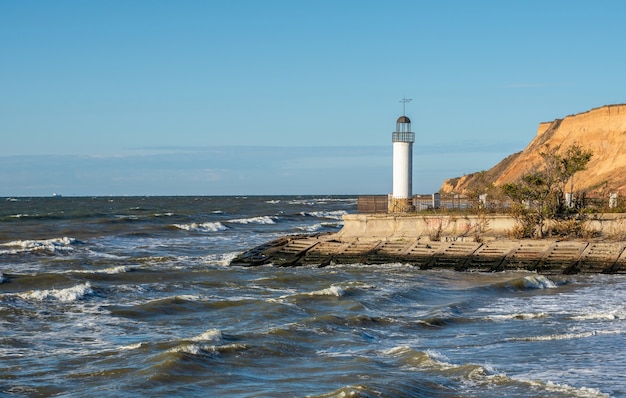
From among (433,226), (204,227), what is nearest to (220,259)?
(433,226)

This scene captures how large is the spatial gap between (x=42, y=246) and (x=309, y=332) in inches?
1123

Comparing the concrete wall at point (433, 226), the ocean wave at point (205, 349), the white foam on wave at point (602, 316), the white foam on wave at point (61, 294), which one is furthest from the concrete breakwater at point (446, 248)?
→ the ocean wave at point (205, 349)

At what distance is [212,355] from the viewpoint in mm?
15805

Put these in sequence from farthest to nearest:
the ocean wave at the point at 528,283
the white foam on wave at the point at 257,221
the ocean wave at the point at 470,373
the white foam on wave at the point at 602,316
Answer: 1. the white foam on wave at the point at 257,221
2. the ocean wave at the point at 528,283
3. the white foam on wave at the point at 602,316
4. the ocean wave at the point at 470,373

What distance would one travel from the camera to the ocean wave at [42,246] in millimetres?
41719

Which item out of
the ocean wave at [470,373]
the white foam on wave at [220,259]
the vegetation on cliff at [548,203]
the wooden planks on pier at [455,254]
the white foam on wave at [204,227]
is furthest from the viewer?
the white foam on wave at [204,227]

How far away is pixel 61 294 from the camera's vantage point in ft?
78.9

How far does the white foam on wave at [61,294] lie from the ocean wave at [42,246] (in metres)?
17.2

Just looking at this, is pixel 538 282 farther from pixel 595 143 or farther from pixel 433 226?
pixel 595 143

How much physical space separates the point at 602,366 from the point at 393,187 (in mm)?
21639

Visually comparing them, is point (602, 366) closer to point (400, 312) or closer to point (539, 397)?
point (539, 397)

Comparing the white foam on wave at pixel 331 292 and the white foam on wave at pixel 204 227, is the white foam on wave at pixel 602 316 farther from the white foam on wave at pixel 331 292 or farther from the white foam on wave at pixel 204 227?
the white foam on wave at pixel 204 227

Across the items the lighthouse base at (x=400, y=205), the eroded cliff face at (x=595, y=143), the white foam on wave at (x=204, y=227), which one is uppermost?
the eroded cliff face at (x=595, y=143)

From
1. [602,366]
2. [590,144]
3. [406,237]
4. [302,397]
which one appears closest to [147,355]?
[302,397]
